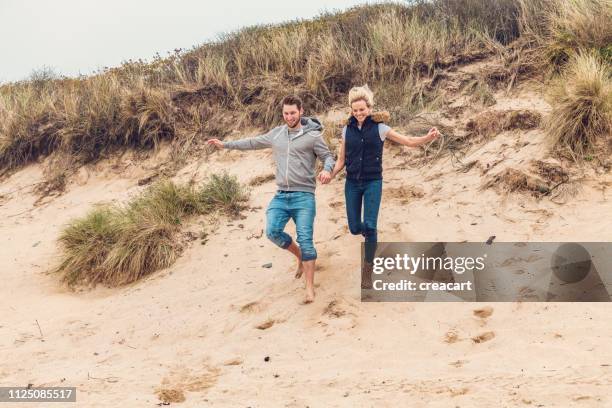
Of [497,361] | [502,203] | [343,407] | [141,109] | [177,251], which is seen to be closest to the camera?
[343,407]

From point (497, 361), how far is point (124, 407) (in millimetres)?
2453

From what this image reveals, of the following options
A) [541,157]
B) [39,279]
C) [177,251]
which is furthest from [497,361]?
[39,279]

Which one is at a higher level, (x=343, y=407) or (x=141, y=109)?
(x=141, y=109)

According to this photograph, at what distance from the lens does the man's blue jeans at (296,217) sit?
217 inches

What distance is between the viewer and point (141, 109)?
1042cm

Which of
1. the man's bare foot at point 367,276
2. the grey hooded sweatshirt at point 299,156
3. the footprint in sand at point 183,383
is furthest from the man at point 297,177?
the footprint in sand at point 183,383

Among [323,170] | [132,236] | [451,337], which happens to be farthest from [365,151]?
[132,236]

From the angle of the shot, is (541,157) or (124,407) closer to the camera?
(124,407)

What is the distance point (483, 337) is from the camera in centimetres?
464

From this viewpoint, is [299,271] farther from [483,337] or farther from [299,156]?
[483,337]

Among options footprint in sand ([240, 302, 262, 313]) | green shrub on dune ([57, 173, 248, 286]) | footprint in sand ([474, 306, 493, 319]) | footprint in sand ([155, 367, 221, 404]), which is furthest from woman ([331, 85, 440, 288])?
green shrub on dune ([57, 173, 248, 286])

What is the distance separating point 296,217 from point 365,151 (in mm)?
836

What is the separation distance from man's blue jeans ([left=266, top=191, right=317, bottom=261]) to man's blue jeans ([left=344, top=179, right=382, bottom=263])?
1.16 ft

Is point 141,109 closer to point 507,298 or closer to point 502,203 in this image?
point 502,203
